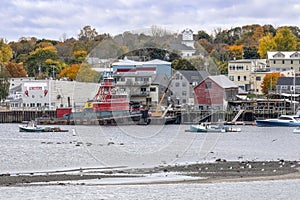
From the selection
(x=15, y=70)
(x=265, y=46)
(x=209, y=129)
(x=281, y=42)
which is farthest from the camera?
(x=281, y=42)

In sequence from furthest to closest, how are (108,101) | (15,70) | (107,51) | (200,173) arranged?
(15,70) → (108,101) → (107,51) → (200,173)

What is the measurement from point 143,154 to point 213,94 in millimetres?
46337

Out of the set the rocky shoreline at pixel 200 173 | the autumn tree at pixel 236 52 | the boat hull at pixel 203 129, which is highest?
the autumn tree at pixel 236 52

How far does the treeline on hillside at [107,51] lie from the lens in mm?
74062

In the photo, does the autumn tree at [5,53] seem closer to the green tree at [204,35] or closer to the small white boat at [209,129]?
the green tree at [204,35]

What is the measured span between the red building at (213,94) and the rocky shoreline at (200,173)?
4891 centimetres

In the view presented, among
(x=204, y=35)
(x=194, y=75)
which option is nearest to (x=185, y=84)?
(x=194, y=75)

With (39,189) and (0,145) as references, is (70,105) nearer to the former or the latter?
(0,145)

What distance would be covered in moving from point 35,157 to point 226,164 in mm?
12232

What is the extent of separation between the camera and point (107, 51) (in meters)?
A: 68.9

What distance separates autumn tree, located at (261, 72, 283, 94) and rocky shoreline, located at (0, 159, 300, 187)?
65371 millimetres

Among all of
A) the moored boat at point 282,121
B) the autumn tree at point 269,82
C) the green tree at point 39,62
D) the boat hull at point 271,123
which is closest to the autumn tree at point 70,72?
the green tree at point 39,62

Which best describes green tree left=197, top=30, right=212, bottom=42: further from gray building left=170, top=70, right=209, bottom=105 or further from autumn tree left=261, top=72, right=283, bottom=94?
gray building left=170, top=70, right=209, bottom=105

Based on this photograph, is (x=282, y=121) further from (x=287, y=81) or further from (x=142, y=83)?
(x=287, y=81)
